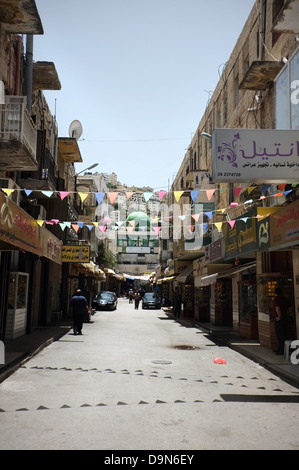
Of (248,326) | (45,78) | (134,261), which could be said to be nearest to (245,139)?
(248,326)

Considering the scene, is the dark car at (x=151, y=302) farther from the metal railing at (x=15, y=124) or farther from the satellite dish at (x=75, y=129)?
the metal railing at (x=15, y=124)

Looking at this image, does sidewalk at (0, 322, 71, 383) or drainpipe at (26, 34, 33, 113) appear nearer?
sidewalk at (0, 322, 71, 383)

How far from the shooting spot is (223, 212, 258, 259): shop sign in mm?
13816

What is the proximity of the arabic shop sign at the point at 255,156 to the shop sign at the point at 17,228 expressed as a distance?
4675 millimetres

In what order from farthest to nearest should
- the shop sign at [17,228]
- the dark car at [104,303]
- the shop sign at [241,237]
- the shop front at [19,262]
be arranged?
the dark car at [104,303], the shop sign at [241,237], the shop front at [19,262], the shop sign at [17,228]

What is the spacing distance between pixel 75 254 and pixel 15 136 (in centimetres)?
982

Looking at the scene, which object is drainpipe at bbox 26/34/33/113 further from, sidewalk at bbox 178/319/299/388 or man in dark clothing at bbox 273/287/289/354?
sidewalk at bbox 178/319/299/388

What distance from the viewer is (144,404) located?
655 centimetres

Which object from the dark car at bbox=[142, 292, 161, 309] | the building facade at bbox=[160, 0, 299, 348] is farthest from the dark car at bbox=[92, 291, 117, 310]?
the building facade at bbox=[160, 0, 299, 348]

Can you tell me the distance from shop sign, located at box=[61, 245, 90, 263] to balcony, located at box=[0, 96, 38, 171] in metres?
→ 8.32

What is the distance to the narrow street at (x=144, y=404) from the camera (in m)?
4.89

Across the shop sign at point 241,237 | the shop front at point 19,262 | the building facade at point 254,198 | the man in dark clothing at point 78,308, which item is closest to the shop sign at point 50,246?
the shop front at point 19,262

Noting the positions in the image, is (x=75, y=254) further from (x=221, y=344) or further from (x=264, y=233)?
(x=264, y=233)

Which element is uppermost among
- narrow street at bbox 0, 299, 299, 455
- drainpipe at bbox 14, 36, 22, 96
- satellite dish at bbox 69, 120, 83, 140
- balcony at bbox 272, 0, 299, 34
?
satellite dish at bbox 69, 120, 83, 140
